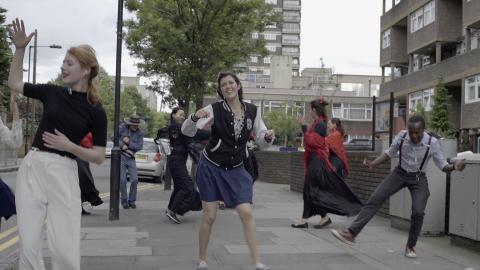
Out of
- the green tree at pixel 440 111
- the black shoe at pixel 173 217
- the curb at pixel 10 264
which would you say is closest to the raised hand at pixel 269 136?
the curb at pixel 10 264

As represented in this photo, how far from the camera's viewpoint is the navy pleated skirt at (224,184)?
5675mm

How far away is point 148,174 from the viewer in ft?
72.0

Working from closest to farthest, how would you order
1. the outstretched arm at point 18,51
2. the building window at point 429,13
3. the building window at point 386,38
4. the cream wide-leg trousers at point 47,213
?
the cream wide-leg trousers at point 47,213, the outstretched arm at point 18,51, the building window at point 429,13, the building window at point 386,38

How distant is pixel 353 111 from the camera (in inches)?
3159

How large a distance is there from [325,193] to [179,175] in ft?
7.54

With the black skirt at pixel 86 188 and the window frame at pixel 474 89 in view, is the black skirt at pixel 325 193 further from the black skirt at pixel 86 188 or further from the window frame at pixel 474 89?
the window frame at pixel 474 89

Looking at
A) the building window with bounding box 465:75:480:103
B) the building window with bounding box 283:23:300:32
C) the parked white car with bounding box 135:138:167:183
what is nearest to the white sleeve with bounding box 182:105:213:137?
the parked white car with bounding box 135:138:167:183

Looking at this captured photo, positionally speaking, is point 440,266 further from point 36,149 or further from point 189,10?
point 189,10

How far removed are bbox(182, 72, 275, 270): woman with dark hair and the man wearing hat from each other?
6087 millimetres

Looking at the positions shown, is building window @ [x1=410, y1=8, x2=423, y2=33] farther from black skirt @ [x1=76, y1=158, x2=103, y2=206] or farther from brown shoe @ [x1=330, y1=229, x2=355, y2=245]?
black skirt @ [x1=76, y1=158, x2=103, y2=206]

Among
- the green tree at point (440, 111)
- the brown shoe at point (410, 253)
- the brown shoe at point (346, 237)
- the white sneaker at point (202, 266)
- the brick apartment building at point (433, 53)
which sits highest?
the brick apartment building at point (433, 53)

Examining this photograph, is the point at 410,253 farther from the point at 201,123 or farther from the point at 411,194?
the point at 201,123

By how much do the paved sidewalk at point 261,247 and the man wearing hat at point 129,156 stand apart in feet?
4.43

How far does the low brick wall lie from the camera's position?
431 inches
